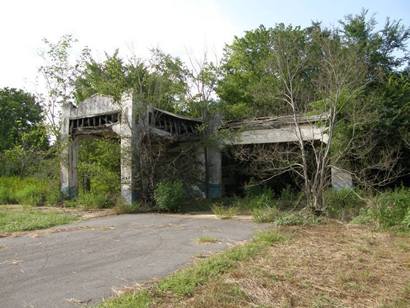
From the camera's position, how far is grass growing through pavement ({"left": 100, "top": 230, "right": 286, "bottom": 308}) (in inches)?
169

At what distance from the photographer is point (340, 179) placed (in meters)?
12.9

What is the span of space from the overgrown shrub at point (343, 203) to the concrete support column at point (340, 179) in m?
0.80

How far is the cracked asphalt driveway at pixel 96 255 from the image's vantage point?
4.80m

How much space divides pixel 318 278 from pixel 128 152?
923 cm

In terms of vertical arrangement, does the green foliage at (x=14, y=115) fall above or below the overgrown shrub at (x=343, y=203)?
above

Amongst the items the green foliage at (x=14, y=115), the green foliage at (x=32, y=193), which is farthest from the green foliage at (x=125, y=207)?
the green foliage at (x=14, y=115)

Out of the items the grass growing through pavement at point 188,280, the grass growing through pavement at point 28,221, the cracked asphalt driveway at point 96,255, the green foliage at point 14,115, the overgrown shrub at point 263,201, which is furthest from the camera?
the green foliage at point 14,115

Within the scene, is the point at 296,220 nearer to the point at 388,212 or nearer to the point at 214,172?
the point at 388,212

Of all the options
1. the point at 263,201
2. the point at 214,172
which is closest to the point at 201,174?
the point at 214,172

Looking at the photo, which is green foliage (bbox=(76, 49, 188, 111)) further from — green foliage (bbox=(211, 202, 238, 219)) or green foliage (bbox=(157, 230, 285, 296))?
green foliage (bbox=(157, 230, 285, 296))

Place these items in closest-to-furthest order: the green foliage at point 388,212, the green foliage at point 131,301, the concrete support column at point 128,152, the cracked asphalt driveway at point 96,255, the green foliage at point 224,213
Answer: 1. the green foliage at point 131,301
2. the cracked asphalt driveway at point 96,255
3. the green foliage at point 388,212
4. the green foliage at point 224,213
5. the concrete support column at point 128,152

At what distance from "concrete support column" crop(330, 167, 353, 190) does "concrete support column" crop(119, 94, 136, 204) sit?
6177 mm

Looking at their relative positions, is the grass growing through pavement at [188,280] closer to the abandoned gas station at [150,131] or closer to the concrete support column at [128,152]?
the abandoned gas station at [150,131]

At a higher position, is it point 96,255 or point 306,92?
point 306,92
